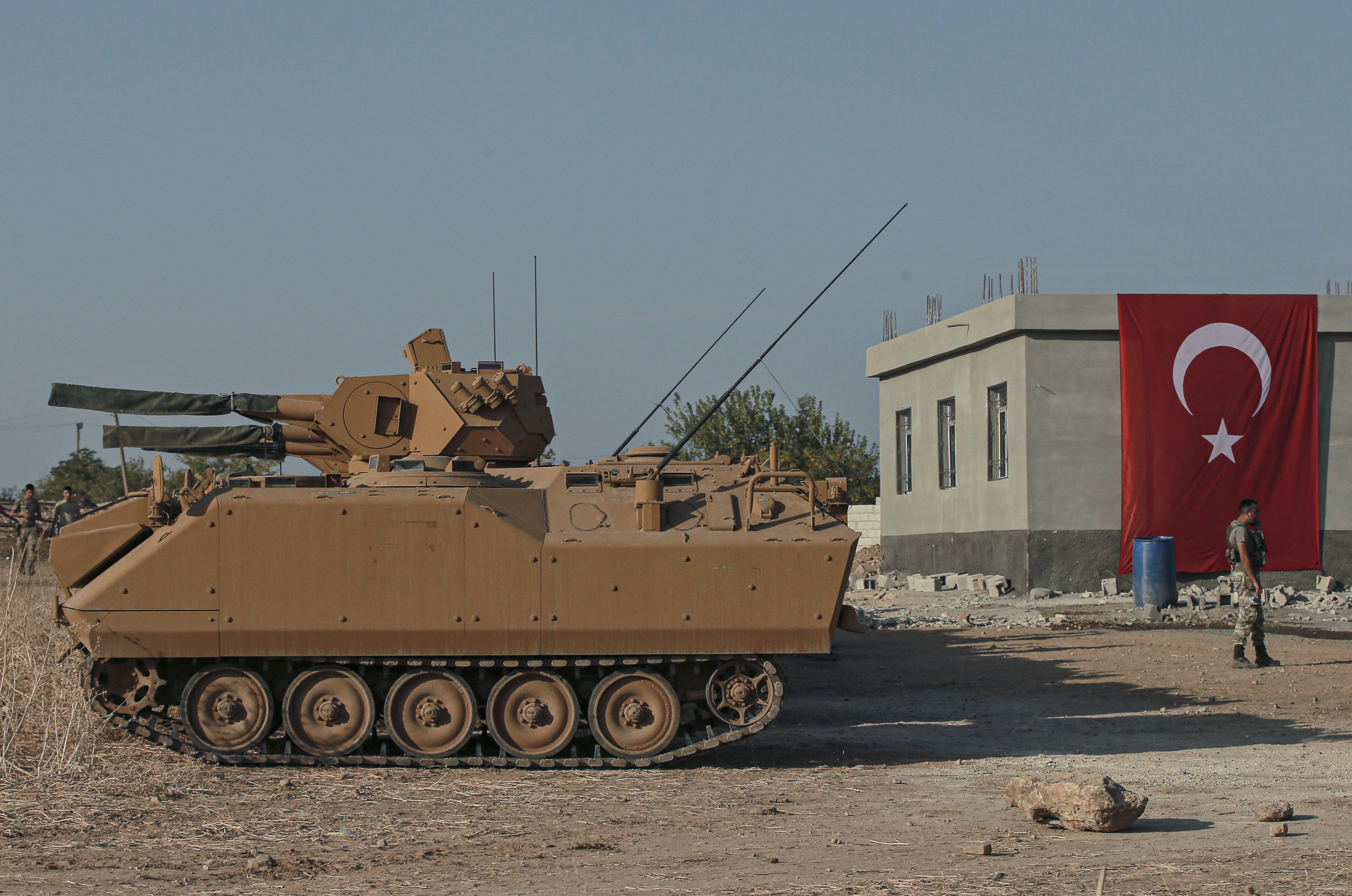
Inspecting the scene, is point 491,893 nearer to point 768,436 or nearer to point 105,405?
point 105,405

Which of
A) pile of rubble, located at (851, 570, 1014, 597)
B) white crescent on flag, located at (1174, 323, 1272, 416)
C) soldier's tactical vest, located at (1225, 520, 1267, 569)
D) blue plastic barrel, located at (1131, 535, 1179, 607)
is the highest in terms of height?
white crescent on flag, located at (1174, 323, 1272, 416)

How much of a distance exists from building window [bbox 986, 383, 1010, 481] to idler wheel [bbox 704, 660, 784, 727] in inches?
684

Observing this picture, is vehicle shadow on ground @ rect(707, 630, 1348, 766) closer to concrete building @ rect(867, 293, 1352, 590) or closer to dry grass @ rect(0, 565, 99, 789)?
dry grass @ rect(0, 565, 99, 789)

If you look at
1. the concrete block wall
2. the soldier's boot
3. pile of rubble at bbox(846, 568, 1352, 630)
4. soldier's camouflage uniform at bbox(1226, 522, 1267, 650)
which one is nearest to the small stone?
soldier's camouflage uniform at bbox(1226, 522, 1267, 650)

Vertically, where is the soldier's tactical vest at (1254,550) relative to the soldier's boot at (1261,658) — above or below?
above

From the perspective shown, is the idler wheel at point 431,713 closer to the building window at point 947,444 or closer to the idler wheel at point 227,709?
the idler wheel at point 227,709

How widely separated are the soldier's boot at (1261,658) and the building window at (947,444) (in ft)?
44.5

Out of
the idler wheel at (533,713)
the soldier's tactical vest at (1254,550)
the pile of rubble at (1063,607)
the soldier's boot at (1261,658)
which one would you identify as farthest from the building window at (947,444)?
the idler wheel at (533,713)

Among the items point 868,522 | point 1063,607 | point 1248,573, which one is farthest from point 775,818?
point 868,522

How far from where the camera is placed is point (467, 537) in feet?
36.3

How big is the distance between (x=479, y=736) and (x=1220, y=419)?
19035 mm

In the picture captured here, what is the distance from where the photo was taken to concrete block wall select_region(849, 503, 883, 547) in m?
42.3

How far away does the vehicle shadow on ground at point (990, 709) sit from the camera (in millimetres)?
12195

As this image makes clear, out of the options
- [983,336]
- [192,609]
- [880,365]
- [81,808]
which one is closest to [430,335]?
[192,609]
